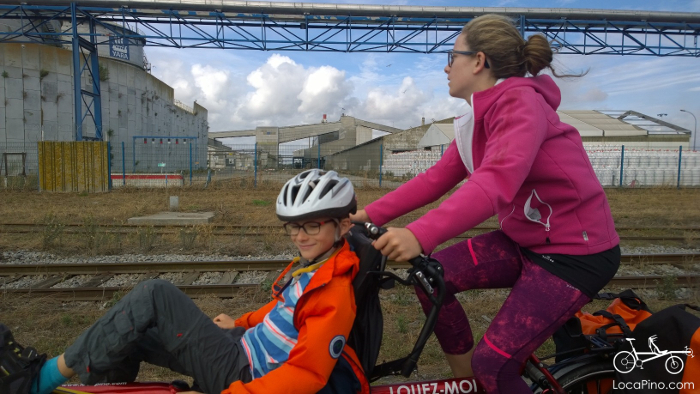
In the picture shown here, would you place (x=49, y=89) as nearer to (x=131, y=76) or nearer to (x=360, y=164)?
(x=131, y=76)

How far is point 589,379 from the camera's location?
202 cm

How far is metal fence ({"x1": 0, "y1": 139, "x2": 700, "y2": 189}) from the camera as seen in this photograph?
750 inches

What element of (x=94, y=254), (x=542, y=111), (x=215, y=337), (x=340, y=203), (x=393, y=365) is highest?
(x=542, y=111)

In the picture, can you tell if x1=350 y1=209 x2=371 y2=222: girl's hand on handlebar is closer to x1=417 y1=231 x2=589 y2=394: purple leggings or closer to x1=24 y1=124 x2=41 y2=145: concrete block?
x1=417 y1=231 x2=589 y2=394: purple leggings

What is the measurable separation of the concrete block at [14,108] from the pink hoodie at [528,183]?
95.0 feet

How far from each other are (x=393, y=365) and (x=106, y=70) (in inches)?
1252

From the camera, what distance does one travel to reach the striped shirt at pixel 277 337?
1861mm

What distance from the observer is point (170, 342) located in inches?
74.9

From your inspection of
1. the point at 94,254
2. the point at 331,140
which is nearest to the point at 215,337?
the point at 94,254

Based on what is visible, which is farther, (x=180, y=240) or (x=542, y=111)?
(x=180, y=240)

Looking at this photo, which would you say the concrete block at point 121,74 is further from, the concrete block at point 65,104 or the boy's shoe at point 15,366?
the boy's shoe at point 15,366

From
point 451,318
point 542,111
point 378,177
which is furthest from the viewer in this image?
point 378,177

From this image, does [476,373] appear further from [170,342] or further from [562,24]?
[562,24]

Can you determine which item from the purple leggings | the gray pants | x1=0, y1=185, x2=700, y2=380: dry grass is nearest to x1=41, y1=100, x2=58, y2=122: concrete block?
x1=0, y1=185, x2=700, y2=380: dry grass
